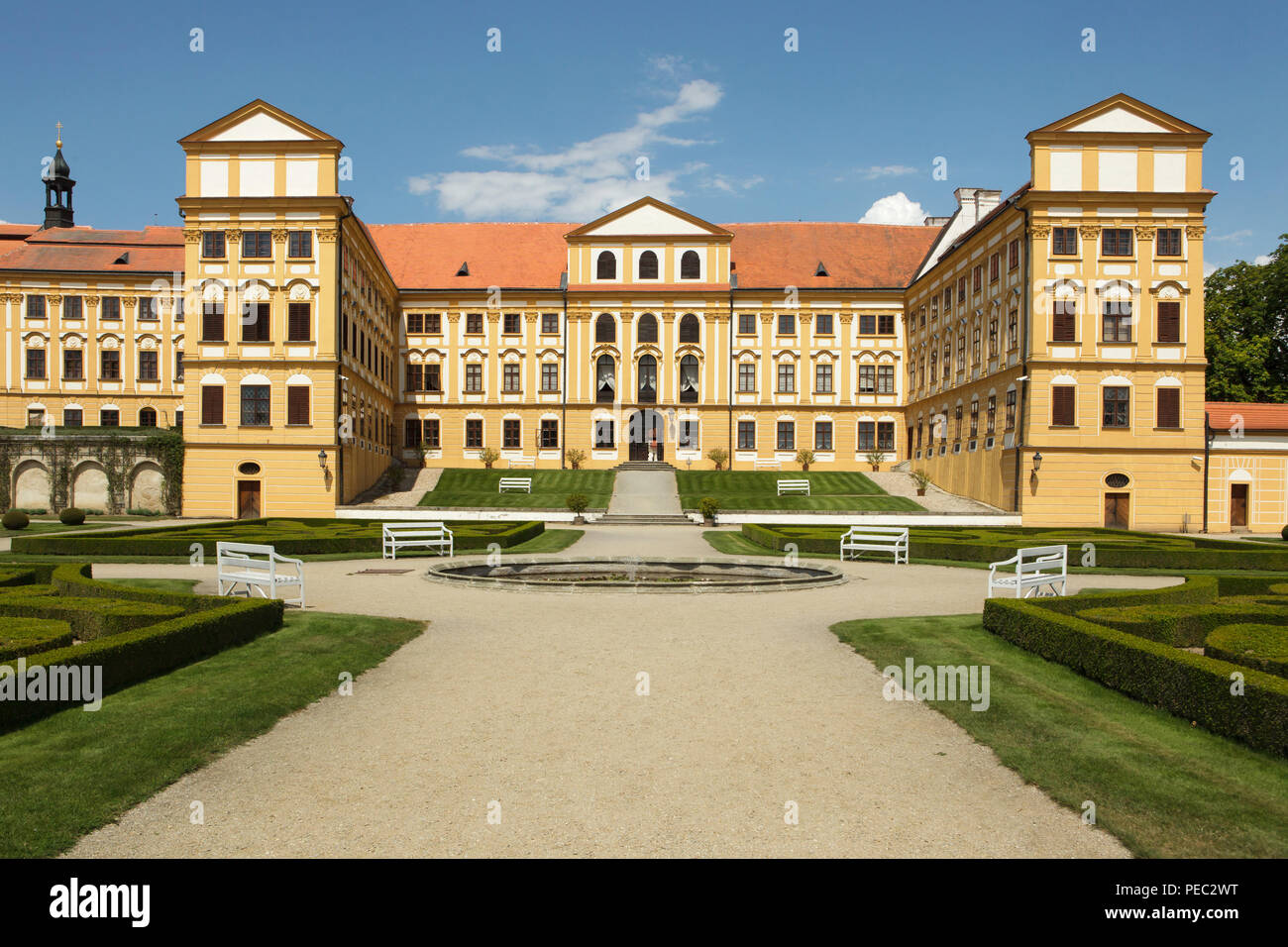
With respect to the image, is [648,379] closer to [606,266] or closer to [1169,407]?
[606,266]

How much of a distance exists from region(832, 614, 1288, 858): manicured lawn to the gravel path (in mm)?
247

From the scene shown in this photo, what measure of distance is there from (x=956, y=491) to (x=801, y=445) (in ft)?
41.1

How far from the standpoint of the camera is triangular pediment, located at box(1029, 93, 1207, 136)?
39.4m

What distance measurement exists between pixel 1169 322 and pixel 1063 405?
6097 millimetres

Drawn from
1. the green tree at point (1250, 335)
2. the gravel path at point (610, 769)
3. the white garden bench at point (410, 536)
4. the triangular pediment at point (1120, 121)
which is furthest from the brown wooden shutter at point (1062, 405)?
the gravel path at point (610, 769)

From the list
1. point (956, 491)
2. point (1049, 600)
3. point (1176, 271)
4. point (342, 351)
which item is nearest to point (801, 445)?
point (956, 491)

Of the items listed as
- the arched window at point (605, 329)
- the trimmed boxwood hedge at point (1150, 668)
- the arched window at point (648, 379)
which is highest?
the arched window at point (605, 329)

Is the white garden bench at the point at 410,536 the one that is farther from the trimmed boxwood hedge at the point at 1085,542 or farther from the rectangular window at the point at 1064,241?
the rectangular window at the point at 1064,241

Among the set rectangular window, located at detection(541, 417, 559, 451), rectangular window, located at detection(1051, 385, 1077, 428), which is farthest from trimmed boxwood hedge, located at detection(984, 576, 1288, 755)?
rectangular window, located at detection(541, 417, 559, 451)

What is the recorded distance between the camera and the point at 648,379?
2282 inches

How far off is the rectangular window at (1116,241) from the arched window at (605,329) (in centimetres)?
2826

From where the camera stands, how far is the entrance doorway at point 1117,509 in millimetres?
40094

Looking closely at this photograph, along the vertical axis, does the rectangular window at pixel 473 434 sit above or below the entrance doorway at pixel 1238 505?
above

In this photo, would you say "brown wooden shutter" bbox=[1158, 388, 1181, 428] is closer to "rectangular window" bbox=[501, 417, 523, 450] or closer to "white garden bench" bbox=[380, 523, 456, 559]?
"white garden bench" bbox=[380, 523, 456, 559]
